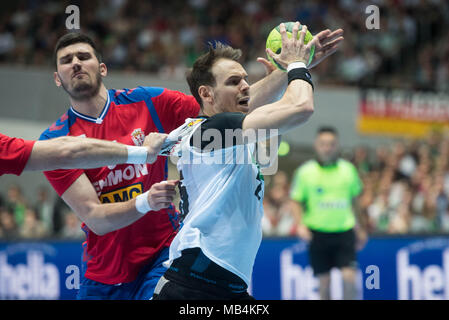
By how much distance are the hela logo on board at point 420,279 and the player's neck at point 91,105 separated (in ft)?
21.1

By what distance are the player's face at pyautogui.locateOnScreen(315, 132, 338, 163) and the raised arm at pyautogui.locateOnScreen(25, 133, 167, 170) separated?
5.42m

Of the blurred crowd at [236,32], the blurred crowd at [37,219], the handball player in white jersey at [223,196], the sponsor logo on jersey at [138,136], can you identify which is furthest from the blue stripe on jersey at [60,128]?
the blurred crowd at [236,32]

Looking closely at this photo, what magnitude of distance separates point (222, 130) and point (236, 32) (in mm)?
13599

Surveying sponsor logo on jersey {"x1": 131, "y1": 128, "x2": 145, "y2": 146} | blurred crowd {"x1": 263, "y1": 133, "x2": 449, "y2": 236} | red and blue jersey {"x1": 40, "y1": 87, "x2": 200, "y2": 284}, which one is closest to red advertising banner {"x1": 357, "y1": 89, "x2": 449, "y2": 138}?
blurred crowd {"x1": 263, "y1": 133, "x2": 449, "y2": 236}

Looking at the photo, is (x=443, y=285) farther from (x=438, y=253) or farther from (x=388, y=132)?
(x=388, y=132)

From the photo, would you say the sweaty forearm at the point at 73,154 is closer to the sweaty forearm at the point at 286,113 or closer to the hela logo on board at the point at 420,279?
the sweaty forearm at the point at 286,113

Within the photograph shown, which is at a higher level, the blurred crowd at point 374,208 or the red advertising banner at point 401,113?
the red advertising banner at point 401,113

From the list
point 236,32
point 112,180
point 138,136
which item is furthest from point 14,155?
point 236,32

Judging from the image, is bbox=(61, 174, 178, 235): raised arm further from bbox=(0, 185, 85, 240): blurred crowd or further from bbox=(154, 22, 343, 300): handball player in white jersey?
bbox=(0, 185, 85, 240): blurred crowd

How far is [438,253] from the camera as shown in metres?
9.97

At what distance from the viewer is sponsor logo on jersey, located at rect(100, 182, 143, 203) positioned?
15.9ft

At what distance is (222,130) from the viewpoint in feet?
12.2

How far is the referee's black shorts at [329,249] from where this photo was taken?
879 cm
